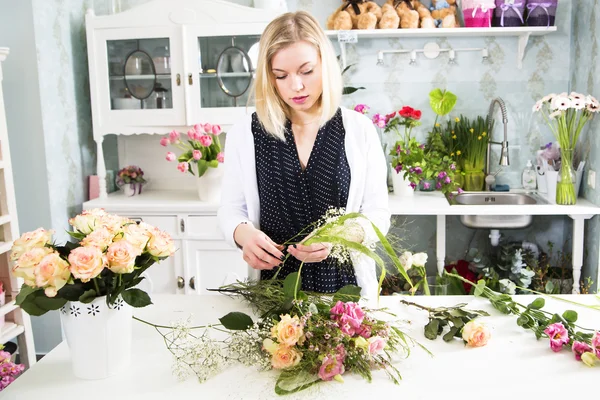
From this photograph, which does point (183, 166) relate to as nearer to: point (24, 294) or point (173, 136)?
point (173, 136)

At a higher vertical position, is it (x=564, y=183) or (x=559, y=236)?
(x=564, y=183)

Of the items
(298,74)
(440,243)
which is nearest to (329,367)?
(298,74)

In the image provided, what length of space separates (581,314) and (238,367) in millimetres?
869

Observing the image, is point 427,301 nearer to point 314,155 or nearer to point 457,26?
point 314,155

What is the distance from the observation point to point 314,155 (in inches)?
70.0

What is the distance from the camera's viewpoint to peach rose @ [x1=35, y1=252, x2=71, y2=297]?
112cm

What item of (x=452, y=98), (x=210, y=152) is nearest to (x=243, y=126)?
(x=210, y=152)

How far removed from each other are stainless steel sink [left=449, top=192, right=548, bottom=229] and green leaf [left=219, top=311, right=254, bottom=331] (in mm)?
1950

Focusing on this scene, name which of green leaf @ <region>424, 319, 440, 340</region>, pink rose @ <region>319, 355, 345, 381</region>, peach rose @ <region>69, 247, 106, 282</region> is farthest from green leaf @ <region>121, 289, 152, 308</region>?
green leaf @ <region>424, 319, 440, 340</region>

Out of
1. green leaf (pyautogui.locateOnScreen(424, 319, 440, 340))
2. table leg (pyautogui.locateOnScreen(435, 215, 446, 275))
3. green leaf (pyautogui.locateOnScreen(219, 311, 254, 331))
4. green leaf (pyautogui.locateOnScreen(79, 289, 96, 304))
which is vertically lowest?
table leg (pyautogui.locateOnScreen(435, 215, 446, 275))

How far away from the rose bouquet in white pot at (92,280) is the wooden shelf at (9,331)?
154cm

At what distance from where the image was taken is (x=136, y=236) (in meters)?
1.19

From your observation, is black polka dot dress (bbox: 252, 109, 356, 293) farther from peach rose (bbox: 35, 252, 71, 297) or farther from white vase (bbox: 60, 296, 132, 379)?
peach rose (bbox: 35, 252, 71, 297)

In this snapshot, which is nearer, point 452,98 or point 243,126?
point 243,126
